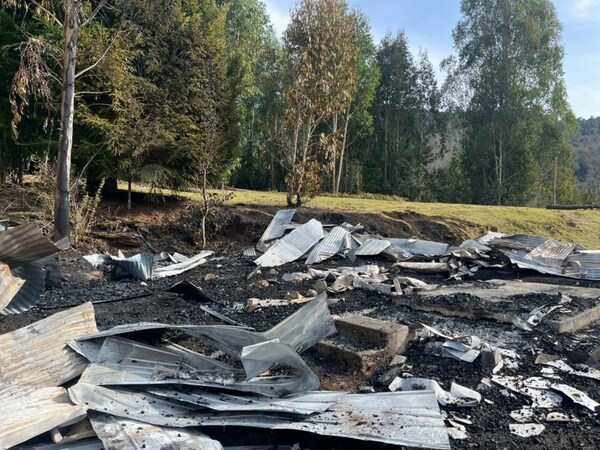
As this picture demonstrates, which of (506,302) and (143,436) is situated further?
(506,302)

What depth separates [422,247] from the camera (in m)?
8.75

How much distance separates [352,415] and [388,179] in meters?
25.7

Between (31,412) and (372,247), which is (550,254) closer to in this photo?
(372,247)

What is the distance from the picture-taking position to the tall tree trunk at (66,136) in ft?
25.6

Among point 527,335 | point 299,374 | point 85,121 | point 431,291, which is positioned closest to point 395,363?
point 299,374

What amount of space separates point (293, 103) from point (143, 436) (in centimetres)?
1182

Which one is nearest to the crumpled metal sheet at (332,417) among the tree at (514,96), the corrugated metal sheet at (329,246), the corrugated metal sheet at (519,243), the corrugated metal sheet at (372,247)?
the corrugated metal sheet at (329,246)

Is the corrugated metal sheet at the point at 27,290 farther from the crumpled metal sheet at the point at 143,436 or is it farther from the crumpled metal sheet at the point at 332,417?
the crumpled metal sheet at the point at 143,436

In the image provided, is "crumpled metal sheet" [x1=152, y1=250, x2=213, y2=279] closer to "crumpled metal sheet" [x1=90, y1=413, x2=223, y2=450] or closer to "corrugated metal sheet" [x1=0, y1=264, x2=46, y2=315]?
"corrugated metal sheet" [x1=0, y1=264, x2=46, y2=315]

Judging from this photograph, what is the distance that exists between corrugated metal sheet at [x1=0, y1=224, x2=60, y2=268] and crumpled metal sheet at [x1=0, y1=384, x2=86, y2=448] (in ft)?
8.37

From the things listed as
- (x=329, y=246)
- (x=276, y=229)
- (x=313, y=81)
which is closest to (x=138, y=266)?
(x=329, y=246)

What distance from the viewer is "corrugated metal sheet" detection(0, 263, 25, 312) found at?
4.14 metres

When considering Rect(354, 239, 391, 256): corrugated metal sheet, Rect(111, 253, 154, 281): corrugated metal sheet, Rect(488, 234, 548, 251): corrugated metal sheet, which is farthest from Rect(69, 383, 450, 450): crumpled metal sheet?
Rect(488, 234, 548, 251): corrugated metal sheet

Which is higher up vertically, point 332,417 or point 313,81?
point 313,81
